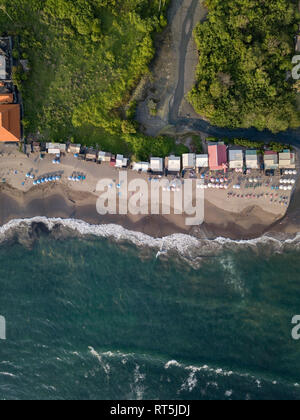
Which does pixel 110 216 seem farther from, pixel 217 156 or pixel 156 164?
pixel 217 156

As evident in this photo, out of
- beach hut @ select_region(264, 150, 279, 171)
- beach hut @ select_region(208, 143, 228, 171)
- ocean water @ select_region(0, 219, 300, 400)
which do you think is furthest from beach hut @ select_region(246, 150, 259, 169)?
ocean water @ select_region(0, 219, 300, 400)

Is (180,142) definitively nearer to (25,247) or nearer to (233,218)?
(233,218)

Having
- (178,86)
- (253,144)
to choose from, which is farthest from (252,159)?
(178,86)

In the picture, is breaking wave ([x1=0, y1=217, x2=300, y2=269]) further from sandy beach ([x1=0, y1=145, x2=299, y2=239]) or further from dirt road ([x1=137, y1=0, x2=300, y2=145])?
dirt road ([x1=137, y1=0, x2=300, y2=145])

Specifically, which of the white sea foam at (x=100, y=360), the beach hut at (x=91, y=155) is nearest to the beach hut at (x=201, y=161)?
the beach hut at (x=91, y=155)

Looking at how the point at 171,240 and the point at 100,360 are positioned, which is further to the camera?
the point at 171,240

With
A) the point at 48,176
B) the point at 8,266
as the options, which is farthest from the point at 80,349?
the point at 48,176

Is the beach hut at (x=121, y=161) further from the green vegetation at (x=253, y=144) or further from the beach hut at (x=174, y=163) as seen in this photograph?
the green vegetation at (x=253, y=144)
